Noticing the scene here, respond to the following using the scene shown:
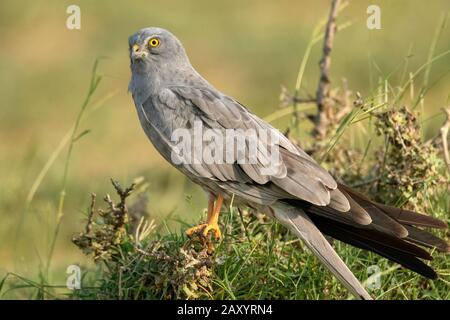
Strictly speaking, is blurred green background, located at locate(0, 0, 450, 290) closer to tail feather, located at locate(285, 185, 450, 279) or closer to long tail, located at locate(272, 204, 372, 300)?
long tail, located at locate(272, 204, 372, 300)

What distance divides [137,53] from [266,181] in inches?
44.3

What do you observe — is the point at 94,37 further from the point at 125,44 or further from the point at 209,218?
the point at 209,218

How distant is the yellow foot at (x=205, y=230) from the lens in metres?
5.05

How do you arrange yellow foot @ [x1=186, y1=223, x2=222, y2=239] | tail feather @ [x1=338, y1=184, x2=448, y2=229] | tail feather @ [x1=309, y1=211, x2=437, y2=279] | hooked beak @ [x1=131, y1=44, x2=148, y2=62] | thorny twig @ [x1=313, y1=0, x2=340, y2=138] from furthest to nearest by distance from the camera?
thorny twig @ [x1=313, y1=0, x2=340, y2=138] → hooked beak @ [x1=131, y1=44, x2=148, y2=62] → yellow foot @ [x1=186, y1=223, x2=222, y2=239] → tail feather @ [x1=338, y1=184, x2=448, y2=229] → tail feather @ [x1=309, y1=211, x2=437, y2=279]

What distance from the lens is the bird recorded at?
4.81 metres

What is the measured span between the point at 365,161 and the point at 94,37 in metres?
7.67

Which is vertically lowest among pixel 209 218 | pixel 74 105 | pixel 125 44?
pixel 209 218

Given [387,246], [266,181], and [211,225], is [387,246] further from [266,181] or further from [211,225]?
[211,225]

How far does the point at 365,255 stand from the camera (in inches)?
211

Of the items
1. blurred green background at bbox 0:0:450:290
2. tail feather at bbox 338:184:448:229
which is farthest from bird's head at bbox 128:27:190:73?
blurred green background at bbox 0:0:450:290

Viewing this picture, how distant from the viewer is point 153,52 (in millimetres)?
5586

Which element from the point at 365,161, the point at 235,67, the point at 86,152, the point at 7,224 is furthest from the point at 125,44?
the point at 365,161

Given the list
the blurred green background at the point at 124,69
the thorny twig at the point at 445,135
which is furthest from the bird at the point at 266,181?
the blurred green background at the point at 124,69

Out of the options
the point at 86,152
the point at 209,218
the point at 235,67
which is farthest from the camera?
the point at 235,67
